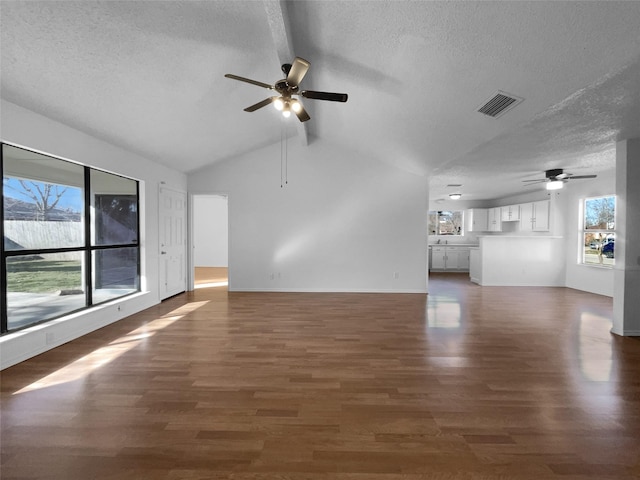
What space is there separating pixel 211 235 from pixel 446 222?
8.24 meters

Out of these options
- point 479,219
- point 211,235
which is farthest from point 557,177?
point 211,235

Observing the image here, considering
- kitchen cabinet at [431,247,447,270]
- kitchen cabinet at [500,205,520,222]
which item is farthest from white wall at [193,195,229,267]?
kitchen cabinet at [500,205,520,222]

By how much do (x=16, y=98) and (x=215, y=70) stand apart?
72.4 inches

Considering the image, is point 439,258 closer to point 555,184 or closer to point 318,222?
point 555,184

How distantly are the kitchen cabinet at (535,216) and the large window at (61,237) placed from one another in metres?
8.86

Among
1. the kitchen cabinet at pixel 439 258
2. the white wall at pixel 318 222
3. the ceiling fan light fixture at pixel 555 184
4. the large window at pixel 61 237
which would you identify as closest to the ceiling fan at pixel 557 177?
the ceiling fan light fixture at pixel 555 184

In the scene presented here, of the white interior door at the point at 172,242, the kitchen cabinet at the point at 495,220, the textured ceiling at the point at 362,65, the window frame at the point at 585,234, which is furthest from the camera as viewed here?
the kitchen cabinet at the point at 495,220

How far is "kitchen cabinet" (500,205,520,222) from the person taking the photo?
8.19m

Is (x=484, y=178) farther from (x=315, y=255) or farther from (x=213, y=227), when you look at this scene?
(x=213, y=227)

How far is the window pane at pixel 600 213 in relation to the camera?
6.05 meters

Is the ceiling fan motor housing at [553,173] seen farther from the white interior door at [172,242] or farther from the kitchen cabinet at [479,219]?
the white interior door at [172,242]

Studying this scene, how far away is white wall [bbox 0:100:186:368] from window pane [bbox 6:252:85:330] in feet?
0.76

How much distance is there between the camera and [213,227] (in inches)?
417

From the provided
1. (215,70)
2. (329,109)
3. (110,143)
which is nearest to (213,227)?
(110,143)
